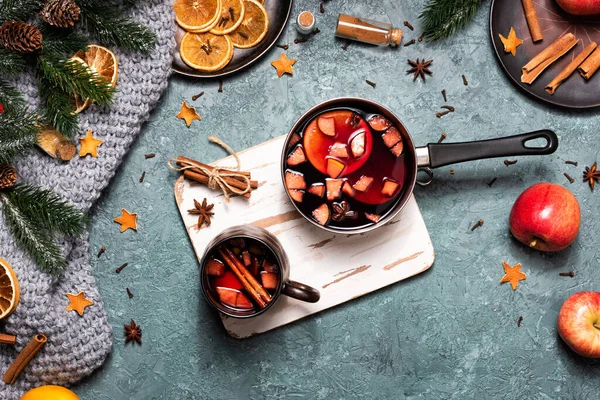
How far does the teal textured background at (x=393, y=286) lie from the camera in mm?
1636

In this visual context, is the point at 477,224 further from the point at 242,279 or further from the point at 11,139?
the point at 11,139

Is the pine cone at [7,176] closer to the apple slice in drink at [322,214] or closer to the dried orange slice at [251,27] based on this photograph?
the dried orange slice at [251,27]

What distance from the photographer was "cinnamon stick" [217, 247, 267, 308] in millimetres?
1479

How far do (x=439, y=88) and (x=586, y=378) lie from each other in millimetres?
901

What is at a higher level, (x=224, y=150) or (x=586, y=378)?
(x=224, y=150)

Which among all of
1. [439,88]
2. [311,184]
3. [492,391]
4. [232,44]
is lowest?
[492,391]

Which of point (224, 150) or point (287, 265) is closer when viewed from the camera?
point (287, 265)

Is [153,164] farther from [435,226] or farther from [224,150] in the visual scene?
[435,226]

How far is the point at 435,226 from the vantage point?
5.40 ft

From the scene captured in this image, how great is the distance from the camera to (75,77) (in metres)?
1.45

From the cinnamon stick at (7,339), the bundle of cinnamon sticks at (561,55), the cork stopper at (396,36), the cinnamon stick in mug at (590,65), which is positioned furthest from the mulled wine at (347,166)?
the cinnamon stick at (7,339)

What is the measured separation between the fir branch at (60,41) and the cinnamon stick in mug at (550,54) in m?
1.18

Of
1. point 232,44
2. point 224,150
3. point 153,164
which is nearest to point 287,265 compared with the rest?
point 224,150

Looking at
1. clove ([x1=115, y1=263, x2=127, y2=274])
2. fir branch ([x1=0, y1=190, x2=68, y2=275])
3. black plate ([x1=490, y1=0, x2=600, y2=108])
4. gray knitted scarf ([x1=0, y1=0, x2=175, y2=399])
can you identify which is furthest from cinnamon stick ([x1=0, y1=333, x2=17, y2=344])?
black plate ([x1=490, y1=0, x2=600, y2=108])
